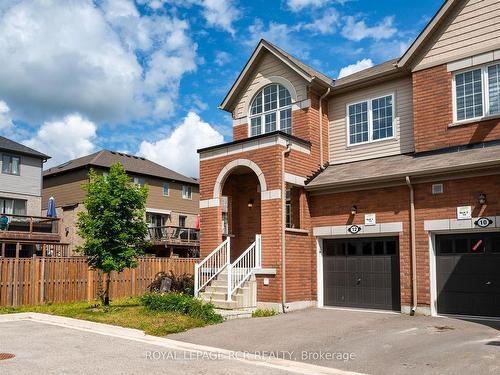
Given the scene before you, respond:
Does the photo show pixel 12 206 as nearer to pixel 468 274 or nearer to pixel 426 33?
pixel 426 33

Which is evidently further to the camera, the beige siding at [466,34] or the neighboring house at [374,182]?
the beige siding at [466,34]

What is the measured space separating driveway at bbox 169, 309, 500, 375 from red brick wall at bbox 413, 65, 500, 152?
5294mm

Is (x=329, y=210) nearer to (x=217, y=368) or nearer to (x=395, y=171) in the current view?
(x=395, y=171)

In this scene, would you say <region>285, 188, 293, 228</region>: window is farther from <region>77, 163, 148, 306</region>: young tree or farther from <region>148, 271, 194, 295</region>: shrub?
<region>77, 163, 148, 306</region>: young tree

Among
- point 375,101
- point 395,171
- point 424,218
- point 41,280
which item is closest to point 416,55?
point 375,101

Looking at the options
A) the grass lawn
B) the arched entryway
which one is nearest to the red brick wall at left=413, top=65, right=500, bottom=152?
the arched entryway

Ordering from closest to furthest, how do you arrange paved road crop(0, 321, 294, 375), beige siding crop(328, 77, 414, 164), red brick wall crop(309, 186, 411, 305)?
paved road crop(0, 321, 294, 375) → red brick wall crop(309, 186, 411, 305) → beige siding crop(328, 77, 414, 164)

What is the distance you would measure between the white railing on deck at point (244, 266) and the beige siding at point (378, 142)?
15.0 ft

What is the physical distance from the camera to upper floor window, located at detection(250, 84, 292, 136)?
63.7 ft

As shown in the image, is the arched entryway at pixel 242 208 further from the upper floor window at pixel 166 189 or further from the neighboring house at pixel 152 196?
the upper floor window at pixel 166 189

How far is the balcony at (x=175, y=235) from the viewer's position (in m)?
37.5

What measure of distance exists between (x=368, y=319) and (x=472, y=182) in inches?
186

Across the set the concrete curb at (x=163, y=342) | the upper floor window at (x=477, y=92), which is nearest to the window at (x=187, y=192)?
the concrete curb at (x=163, y=342)

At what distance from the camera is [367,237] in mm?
16688
